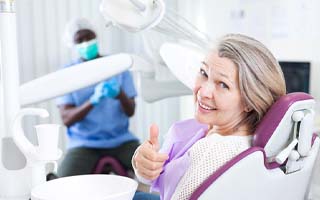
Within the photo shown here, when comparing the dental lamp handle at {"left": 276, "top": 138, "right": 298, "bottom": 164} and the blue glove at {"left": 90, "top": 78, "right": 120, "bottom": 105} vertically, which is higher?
the dental lamp handle at {"left": 276, "top": 138, "right": 298, "bottom": 164}

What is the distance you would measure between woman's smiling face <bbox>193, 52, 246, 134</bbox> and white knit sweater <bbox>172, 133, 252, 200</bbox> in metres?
0.07

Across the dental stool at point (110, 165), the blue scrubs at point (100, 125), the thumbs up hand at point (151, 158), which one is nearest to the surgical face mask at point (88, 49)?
the blue scrubs at point (100, 125)

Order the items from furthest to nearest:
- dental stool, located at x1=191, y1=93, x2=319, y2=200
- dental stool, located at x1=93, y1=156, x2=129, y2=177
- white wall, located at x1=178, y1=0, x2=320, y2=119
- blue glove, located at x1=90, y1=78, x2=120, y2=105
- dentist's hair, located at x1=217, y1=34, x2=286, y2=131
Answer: white wall, located at x1=178, y1=0, x2=320, y2=119, dental stool, located at x1=93, y1=156, x2=129, y2=177, blue glove, located at x1=90, y1=78, x2=120, y2=105, dentist's hair, located at x1=217, y1=34, x2=286, y2=131, dental stool, located at x1=191, y1=93, x2=319, y2=200

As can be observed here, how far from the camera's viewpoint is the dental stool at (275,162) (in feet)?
2.81

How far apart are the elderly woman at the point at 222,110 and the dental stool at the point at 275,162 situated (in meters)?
0.04

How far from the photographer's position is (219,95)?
0.99 metres

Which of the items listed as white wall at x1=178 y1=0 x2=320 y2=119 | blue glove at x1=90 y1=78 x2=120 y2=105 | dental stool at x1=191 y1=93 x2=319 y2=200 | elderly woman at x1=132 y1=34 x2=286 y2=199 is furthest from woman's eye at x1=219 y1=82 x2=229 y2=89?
white wall at x1=178 y1=0 x2=320 y2=119

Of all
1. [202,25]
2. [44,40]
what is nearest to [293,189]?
[44,40]

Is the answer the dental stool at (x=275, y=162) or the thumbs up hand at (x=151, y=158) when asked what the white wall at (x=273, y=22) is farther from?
the thumbs up hand at (x=151, y=158)

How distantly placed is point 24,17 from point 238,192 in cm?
233

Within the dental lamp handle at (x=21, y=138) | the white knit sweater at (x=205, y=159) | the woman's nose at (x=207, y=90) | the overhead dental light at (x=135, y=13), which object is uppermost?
the overhead dental light at (x=135, y=13)

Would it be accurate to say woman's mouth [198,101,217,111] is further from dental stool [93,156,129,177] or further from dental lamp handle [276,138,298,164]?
dental stool [93,156,129,177]

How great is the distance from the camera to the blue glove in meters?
2.34

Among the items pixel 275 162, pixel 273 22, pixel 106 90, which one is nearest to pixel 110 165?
pixel 106 90
